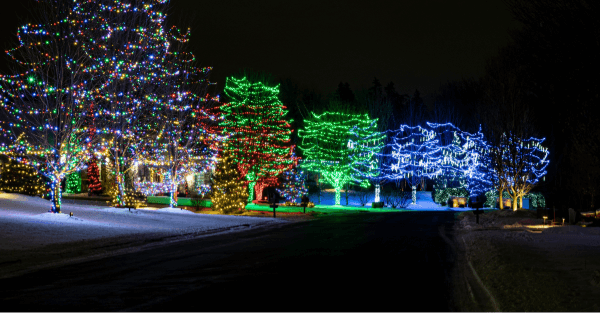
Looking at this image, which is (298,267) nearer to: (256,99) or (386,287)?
(386,287)

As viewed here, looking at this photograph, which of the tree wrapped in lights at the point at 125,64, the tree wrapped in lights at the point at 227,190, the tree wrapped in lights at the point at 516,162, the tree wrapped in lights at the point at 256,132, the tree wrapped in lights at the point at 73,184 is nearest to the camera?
the tree wrapped in lights at the point at 125,64

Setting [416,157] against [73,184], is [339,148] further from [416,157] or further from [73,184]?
[73,184]

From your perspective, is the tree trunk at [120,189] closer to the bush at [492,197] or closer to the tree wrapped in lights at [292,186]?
the tree wrapped in lights at [292,186]

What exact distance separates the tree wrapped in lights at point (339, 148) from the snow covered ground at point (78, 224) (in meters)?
23.3

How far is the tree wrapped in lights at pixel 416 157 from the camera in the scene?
56875 millimetres

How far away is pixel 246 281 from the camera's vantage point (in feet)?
31.6

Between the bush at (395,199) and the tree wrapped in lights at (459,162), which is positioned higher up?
the tree wrapped in lights at (459,162)

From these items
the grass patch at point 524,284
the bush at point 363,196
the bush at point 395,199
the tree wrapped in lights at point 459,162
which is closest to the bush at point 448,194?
the tree wrapped in lights at point 459,162

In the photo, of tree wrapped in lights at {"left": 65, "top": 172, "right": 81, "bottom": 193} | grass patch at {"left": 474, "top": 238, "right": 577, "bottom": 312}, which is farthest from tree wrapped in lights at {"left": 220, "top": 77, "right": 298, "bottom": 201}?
grass patch at {"left": 474, "top": 238, "right": 577, "bottom": 312}

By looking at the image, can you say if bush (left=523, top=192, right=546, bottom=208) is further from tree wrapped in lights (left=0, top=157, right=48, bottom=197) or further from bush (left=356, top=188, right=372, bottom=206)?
tree wrapped in lights (left=0, top=157, right=48, bottom=197)

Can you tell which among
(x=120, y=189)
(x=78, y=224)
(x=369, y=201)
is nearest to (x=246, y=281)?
(x=78, y=224)

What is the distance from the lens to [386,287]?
9211 millimetres

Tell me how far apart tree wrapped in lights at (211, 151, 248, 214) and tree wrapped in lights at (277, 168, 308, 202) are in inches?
564

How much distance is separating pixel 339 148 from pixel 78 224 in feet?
114
